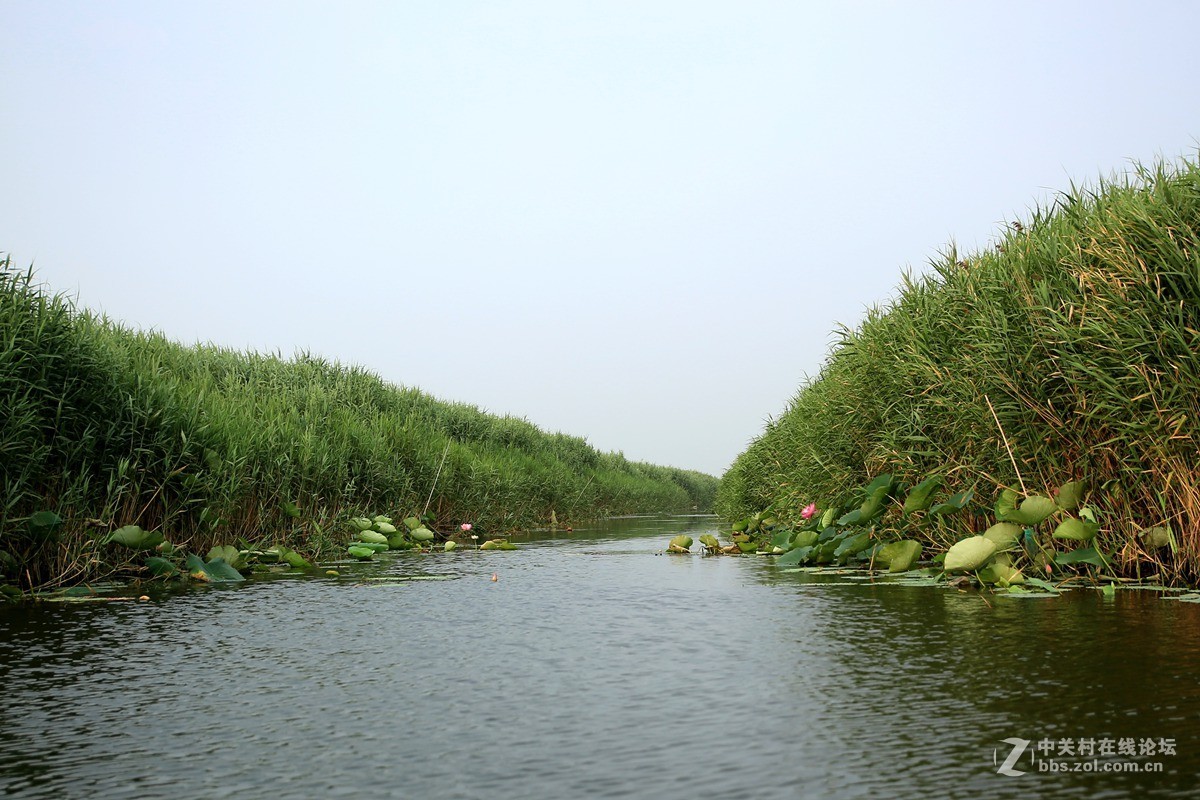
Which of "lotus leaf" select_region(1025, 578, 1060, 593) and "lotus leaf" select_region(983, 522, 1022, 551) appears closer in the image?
"lotus leaf" select_region(1025, 578, 1060, 593)

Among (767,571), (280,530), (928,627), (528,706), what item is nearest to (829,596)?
(928,627)

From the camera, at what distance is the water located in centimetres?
206

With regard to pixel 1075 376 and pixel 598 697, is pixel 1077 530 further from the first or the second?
pixel 598 697

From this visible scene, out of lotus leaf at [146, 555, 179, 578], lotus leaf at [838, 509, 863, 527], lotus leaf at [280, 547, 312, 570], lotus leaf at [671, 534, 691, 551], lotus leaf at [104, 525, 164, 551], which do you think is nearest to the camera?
lotus leaf at [104, 525, 164, 551]

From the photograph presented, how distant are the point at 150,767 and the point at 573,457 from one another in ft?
70.0

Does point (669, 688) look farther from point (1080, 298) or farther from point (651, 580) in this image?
point (1080, 298)

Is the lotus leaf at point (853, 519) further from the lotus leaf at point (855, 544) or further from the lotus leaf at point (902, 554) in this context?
the lotus leaf at point (902, 554)

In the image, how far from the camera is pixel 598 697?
281 cm

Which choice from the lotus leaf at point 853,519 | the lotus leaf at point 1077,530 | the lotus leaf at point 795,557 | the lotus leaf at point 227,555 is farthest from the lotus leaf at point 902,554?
the lotus leaf at point 227,555

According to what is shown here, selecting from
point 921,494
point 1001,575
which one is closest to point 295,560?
point 921,494

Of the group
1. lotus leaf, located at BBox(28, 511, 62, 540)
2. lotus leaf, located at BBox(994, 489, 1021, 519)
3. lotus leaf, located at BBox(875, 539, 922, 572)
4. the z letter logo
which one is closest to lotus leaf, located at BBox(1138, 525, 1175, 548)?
lotus leaf, located at BBox(994, 489, 1021, 519)

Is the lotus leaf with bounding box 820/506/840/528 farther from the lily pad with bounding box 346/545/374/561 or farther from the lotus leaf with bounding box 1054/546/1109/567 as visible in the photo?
the lily pad with bounding box 346/545/374/561

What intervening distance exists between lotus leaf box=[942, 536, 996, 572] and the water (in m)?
0.48

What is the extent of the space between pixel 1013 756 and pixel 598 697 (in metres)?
1.17
